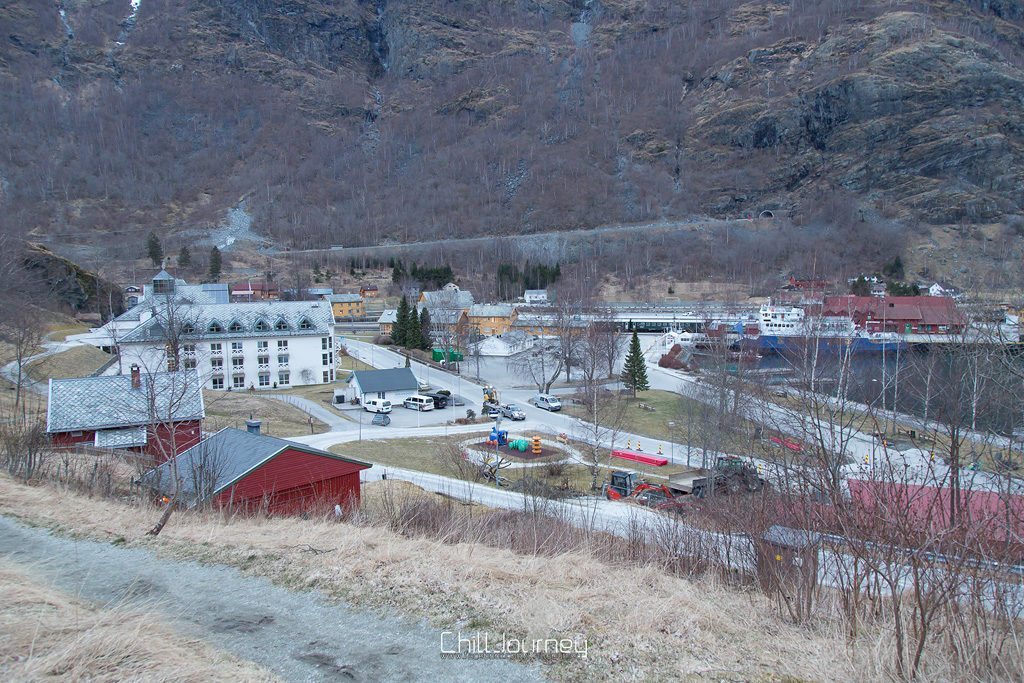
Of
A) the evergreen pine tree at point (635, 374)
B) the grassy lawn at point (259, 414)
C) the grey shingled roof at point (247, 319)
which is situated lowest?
the grassy lawn at point (259, 414)

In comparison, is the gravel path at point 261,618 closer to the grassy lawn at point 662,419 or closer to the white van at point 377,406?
the grassy lawn at point 662,419

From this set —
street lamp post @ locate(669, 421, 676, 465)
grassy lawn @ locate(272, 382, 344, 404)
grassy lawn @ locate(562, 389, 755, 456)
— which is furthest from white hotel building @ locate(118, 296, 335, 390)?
street lamp post @ locate(669, 421, 676, 465)

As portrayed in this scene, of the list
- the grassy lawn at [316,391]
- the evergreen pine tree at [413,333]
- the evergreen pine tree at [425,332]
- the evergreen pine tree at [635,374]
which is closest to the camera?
the grassy lawn at [316,391]

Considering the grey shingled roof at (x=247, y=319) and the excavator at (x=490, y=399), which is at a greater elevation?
the grey shingled roof at (x=247, y=319)

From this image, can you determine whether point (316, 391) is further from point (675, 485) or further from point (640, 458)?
Result: point (675, 485)

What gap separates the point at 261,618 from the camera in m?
4.83

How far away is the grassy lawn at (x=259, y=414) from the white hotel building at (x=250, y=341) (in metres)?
3.61

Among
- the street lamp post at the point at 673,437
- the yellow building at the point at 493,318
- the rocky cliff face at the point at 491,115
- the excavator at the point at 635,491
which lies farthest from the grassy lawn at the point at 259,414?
the rocky cliff face at the point at 491,115

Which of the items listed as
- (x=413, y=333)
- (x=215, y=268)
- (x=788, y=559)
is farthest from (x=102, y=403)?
(x=215, y=268)

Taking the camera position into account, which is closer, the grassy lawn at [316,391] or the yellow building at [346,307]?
the grassy lawn at [316,391]

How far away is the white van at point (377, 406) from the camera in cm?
2825

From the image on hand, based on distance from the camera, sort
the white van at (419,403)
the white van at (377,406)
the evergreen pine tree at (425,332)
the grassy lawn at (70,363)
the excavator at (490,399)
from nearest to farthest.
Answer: the grassy lawn at (70,363)
the white van at (377,406)
the excavator at (490,399)
the white van at (419,403)
the evergreen pine tree at (425,332)

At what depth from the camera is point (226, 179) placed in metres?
134

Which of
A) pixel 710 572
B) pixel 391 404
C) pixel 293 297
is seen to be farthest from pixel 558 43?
pixel 710 572
